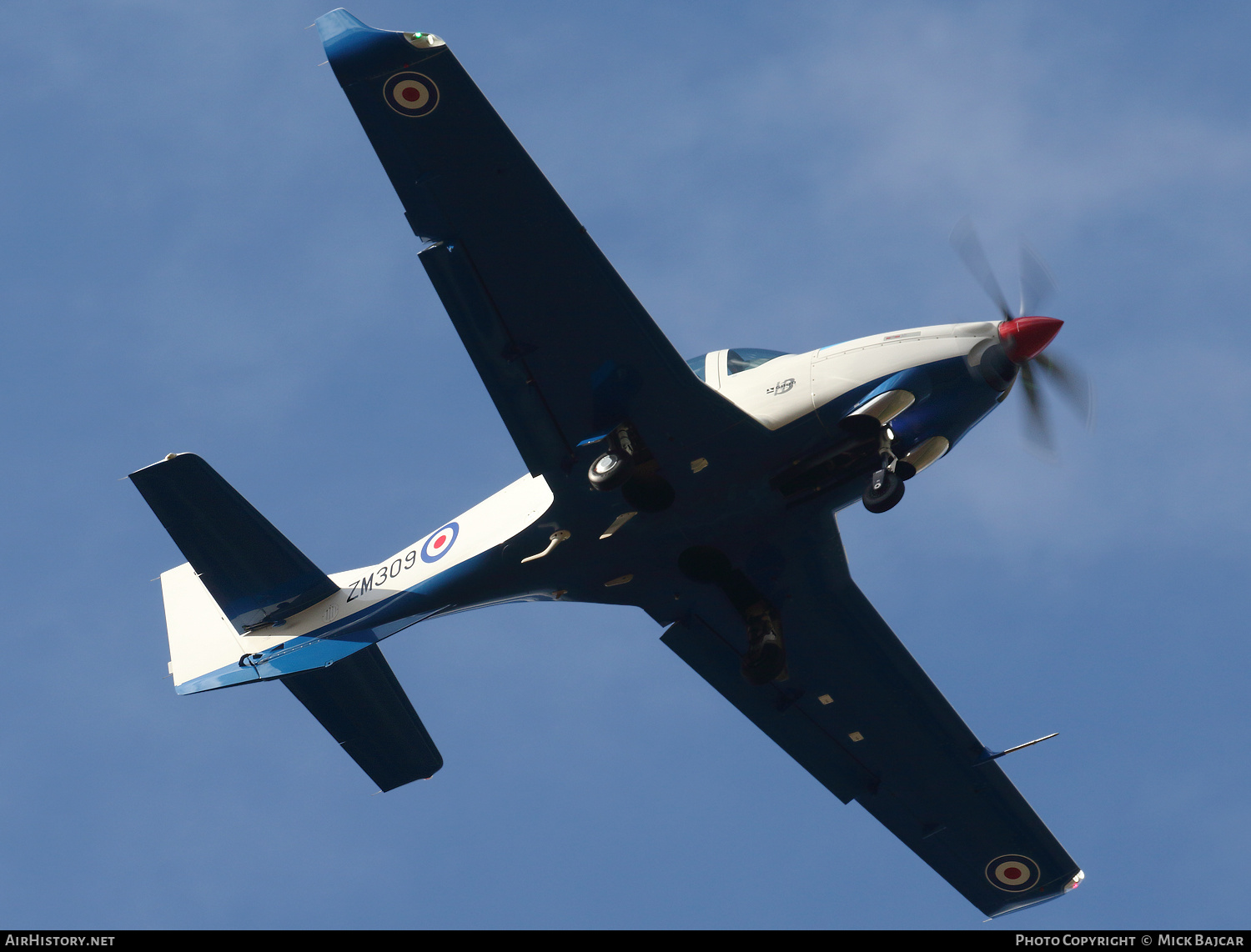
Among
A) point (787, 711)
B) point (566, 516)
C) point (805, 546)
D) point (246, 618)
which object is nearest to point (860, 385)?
point (805, 546)

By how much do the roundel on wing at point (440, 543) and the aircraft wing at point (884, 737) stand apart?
427 centimetres

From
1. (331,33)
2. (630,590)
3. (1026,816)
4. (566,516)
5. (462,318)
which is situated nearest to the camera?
(331,33)

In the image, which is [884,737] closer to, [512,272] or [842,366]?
[842,366]

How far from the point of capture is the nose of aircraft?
19.8 m

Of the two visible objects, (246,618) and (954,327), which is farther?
(246,618)

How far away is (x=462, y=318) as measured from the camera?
64.9ft

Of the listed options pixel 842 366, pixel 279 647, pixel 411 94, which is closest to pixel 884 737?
pixel 842 366

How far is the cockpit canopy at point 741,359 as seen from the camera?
827 inches

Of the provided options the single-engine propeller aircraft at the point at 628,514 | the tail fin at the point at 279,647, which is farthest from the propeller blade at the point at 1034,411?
the tail fin at the point at 279,647

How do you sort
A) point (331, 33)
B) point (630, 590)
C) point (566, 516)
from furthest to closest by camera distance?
1. point (630, 590)
2. point (566, 516)
3. point (331, 33)

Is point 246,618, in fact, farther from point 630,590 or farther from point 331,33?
point 331,33

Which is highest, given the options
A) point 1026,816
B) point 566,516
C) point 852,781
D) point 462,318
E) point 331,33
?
point 331,33

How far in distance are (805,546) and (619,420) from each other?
4219mm

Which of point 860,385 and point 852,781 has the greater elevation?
point 860,385
